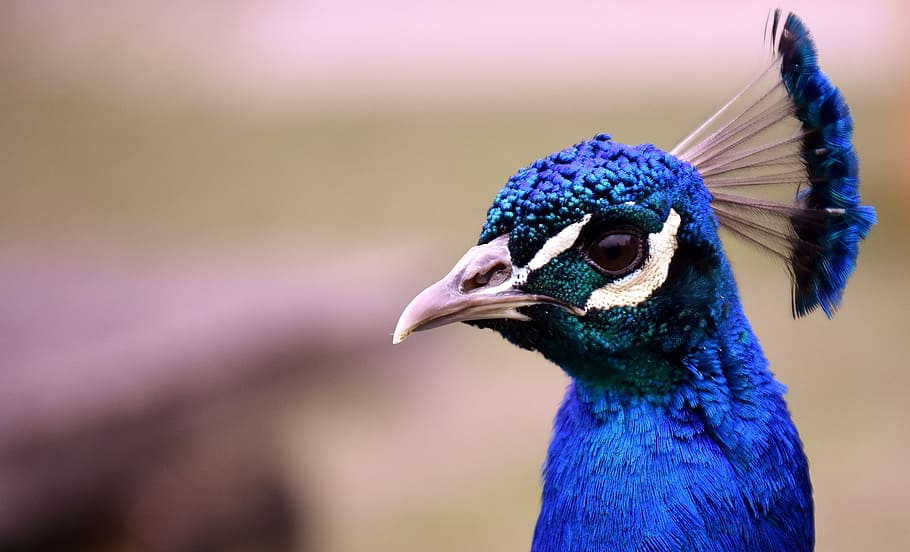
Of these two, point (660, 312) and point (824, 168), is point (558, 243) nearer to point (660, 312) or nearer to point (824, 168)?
point (660, 312)

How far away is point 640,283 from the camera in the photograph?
34.4 inches

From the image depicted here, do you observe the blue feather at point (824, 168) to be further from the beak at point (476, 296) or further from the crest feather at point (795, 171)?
the beak at point (476, 296)

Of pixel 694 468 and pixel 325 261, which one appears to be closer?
pixel 694 468

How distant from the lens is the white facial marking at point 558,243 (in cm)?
85

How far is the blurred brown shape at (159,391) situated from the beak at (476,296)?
0.87 metres

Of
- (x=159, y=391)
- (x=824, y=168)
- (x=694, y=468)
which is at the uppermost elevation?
(x=824, y=168)

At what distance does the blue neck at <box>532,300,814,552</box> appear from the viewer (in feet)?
2.88

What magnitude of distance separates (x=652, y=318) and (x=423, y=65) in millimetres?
3047

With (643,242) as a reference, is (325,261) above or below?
above

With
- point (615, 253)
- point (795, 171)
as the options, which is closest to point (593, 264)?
point (615, 253)

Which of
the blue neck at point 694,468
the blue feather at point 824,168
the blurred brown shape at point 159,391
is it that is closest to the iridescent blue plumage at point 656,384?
the blue neck at point 694,468

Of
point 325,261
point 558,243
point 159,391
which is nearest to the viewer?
point 558,243

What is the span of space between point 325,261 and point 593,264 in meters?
1.34

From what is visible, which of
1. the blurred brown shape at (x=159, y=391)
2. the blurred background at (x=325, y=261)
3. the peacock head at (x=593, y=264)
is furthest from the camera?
the blurred background at (x=325, y=261)
